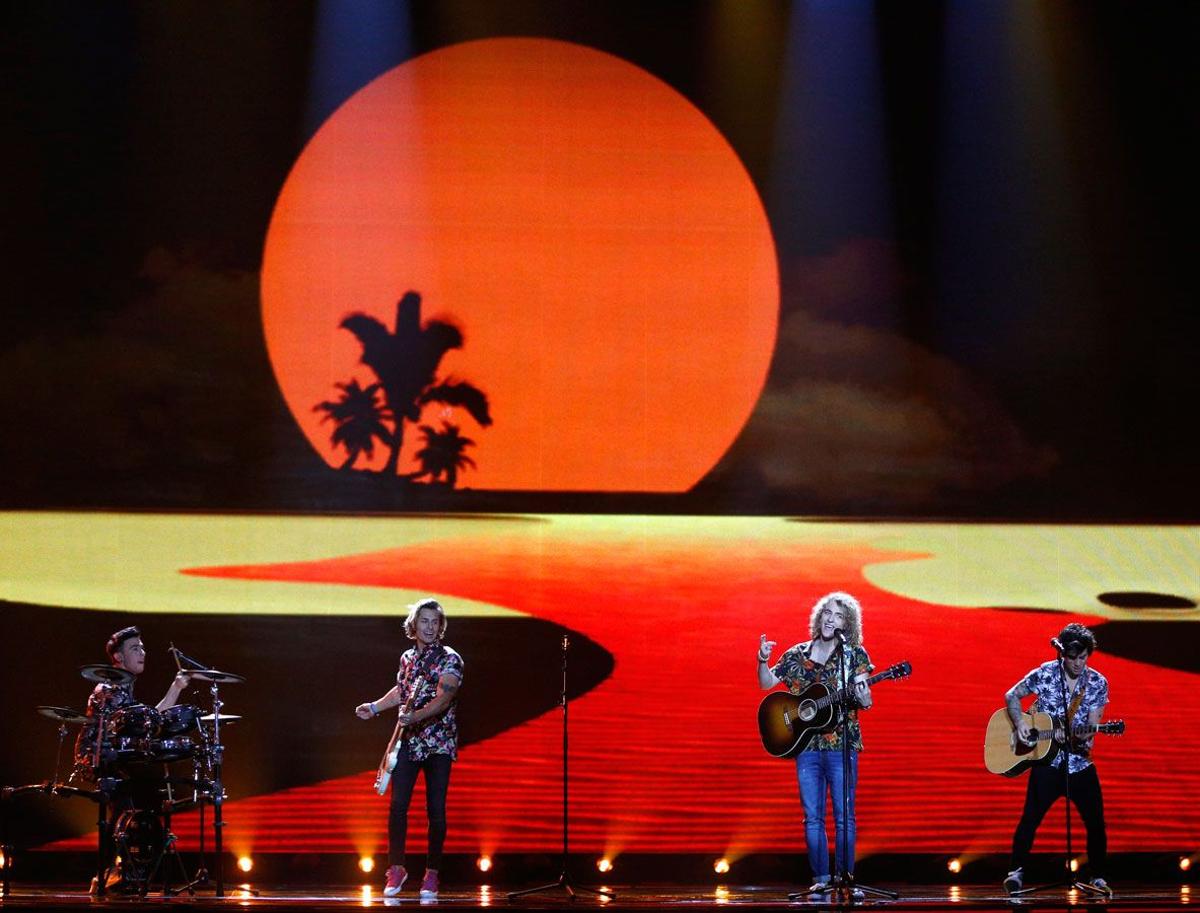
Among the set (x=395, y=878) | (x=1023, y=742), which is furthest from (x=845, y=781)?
(x=395, y=878)

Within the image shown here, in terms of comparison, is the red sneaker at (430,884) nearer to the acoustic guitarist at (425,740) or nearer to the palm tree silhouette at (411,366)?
the acoustic guitarist at (425,740)

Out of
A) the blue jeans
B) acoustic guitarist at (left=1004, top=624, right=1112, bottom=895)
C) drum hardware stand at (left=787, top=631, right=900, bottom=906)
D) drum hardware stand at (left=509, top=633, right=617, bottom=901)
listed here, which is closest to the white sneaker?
acoustic guitarist at (left=1004, top=624, right=1112, bottom=895)

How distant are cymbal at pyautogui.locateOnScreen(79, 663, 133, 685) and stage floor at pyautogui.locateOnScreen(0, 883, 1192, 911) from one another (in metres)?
1.02

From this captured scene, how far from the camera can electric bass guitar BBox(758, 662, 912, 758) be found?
6789mm

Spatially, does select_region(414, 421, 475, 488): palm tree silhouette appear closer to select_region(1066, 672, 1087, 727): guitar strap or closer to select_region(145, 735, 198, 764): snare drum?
select_region(145, 735, 198, 764): snare drum

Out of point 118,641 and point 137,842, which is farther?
A: point 118,641

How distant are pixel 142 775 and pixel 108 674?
20.8 inches

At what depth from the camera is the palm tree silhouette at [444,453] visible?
8070 mm

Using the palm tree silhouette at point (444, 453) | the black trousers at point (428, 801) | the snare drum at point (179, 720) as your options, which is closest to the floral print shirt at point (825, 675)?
the black trousers at point (428, 801)

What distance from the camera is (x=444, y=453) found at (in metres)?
8.08

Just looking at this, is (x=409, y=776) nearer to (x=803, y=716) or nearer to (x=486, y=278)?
(x=803, y=716)

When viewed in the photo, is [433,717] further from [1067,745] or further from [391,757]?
[1067,745]

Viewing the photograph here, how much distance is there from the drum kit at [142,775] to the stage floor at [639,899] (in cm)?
17

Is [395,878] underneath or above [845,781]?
underneath
